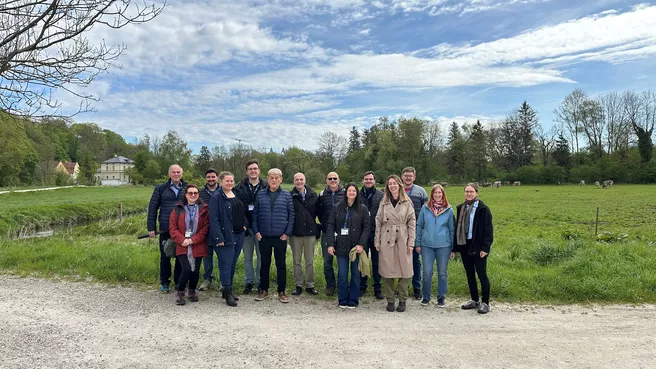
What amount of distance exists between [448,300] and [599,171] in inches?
2126

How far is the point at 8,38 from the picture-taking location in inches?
209

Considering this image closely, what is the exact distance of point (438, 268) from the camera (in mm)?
6008

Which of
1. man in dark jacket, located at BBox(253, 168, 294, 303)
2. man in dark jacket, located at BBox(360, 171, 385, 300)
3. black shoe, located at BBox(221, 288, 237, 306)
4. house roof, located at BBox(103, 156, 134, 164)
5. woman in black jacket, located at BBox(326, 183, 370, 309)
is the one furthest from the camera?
house roof, located at BBox(103, 156, 134, 164)

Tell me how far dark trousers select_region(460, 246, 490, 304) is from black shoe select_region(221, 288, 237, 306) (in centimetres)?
346

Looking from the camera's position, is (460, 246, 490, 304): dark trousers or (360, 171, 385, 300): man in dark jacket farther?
(360, 171, 385, 300): man in dark jacket

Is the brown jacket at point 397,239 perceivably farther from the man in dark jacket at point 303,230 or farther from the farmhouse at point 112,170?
the farmhouse at point 112,170

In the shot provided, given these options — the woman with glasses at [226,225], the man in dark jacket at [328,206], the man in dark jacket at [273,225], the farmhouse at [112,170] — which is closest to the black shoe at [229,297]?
→ the woman with glasses at [226,225]

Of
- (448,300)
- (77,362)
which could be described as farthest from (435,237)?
(77,362)

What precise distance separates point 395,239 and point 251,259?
7.99 feet

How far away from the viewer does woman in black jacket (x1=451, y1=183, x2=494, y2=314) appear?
570 cm

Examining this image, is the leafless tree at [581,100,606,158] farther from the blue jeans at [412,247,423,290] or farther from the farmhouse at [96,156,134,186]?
the farmhouse at [96,156,134,186]

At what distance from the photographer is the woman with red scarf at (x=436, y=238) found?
232 inches

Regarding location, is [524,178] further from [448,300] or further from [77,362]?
[77,362]

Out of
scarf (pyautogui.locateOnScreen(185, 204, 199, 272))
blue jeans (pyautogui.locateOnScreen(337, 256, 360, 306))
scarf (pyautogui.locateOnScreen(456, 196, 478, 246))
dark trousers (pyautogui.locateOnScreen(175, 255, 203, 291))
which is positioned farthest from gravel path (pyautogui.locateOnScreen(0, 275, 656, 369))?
scarf (pyautogui.locateOnScreen(456, 196, 478, 246))
